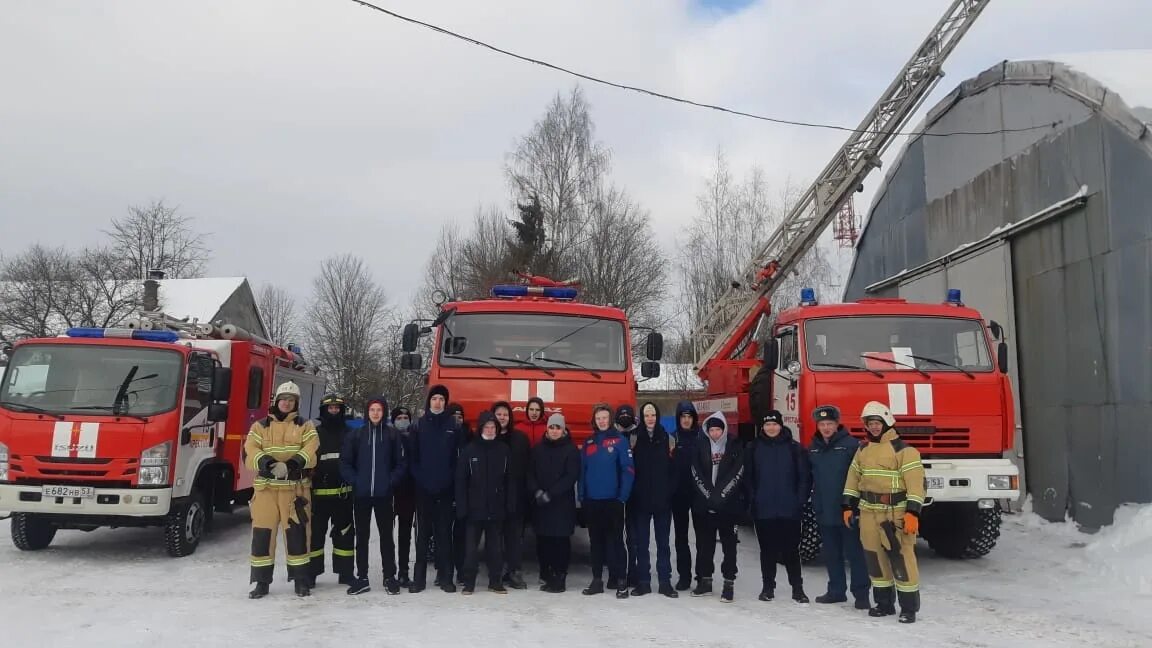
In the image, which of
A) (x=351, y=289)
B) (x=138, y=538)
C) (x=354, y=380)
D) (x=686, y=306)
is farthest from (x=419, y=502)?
(x=351, y=289)

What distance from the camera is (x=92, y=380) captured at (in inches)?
355

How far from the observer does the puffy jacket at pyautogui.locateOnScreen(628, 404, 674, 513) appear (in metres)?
7.38

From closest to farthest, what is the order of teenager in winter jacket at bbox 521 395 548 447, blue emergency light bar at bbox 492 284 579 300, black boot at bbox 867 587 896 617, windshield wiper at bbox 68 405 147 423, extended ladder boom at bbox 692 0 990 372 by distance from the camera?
black boot at bbox 867 587 896 617
teenager in winter jacket at bbox 521 395 548 447
windshield wiper at bbox 68 405 147 423
blue emergency light bar at bbox 492 284 579 300
extended ladder boom at bbox 692 0 990 372

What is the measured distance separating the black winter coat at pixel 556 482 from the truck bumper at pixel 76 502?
4.24m

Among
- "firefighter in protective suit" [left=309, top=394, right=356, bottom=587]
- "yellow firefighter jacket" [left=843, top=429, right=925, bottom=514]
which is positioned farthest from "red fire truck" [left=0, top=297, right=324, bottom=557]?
"yellow firefighter jacket" [left=843, top=429, right=925, bottom=514]

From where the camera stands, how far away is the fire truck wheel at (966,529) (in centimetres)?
908

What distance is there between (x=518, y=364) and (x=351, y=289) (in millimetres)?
37993

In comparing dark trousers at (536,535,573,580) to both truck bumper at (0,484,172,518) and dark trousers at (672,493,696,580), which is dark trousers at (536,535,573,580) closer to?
dark trousers at (672,493,696,580)

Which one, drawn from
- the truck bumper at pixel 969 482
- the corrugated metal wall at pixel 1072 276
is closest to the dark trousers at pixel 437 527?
the truck bumper at pixel 969 482

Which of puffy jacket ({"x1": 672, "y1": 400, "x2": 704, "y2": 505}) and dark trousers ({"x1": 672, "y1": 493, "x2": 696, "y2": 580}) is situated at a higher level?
puffy jacket ({"x1": 672, "y1": 400, "x2": 704, "y2": 505})

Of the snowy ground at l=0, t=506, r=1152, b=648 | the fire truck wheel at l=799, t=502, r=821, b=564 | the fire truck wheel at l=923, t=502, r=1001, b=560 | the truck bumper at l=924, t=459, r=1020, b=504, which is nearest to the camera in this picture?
the snowy ground at l=0, t=506, r=1152, b=648

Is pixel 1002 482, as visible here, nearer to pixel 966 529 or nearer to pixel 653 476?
pixel 966 529

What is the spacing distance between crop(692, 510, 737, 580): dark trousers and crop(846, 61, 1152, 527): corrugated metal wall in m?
5.37

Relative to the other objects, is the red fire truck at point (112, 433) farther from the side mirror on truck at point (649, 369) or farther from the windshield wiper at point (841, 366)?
the windshield wiper at point (841, 366)
